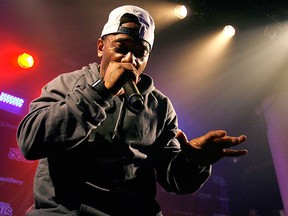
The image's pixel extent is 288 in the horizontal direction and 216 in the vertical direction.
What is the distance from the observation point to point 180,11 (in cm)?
510

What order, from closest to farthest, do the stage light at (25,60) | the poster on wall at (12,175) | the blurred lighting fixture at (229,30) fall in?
the poster on wall at (12,175)
the stage light at (25,60)
the blurred lighting fixture at (229,30)

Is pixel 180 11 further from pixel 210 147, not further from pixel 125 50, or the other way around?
pixel 210 147

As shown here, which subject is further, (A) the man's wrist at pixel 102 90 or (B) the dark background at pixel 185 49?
(B) the dark background at pixel 185 49

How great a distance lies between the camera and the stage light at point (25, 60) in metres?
5.28

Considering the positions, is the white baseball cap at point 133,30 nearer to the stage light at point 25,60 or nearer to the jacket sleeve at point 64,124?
the jacket sleeve at point 64,124

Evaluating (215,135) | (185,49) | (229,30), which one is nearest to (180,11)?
(229,30)

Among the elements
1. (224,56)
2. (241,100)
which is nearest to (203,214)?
(241,100)

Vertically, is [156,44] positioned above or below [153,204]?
above

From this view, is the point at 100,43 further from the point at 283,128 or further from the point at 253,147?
the point at 253,147

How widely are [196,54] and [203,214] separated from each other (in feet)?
14.2

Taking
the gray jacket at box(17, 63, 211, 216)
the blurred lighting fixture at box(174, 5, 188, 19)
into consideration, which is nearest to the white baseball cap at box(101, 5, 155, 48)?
the gray jacket at box(17, 63, 211, 216)

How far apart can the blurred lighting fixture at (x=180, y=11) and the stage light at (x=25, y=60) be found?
297 cm

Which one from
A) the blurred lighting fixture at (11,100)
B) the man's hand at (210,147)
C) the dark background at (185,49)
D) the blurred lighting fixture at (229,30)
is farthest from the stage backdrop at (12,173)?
the blurred lighting fixture at (229,30)

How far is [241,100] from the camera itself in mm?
7863
